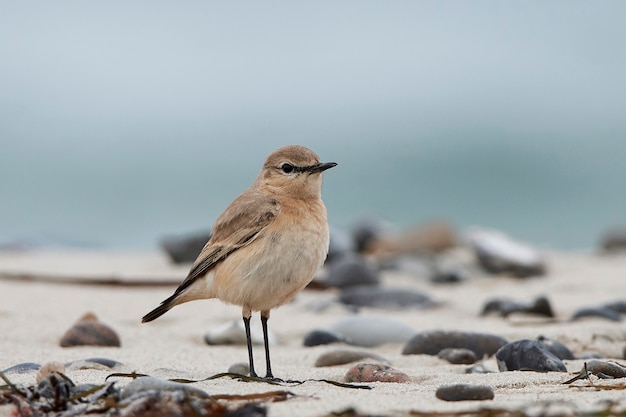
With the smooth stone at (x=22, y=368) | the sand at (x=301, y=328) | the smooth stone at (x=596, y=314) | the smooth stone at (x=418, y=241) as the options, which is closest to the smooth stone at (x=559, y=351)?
the sand at (x=301, y=328)

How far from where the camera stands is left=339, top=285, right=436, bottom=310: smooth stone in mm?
8766

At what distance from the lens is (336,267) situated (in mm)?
10117

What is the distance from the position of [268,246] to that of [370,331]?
184cm

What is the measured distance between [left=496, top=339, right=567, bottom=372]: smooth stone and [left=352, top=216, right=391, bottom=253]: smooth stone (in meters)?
7.74

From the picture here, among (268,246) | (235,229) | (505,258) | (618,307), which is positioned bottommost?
(618,307)

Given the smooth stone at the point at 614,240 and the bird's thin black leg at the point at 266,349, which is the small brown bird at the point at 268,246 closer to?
the bird's thin black leg at the point at 266,349

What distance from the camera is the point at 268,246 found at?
5320 mm

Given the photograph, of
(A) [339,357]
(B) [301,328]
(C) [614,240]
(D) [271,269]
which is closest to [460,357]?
(A) [339,357]

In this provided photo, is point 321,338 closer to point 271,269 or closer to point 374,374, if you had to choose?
point 271,269

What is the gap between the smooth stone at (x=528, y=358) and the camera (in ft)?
16.7

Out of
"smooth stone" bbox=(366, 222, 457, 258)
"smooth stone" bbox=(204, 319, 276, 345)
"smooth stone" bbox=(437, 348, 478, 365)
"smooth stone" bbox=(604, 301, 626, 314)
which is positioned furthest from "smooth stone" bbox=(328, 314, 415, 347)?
"smooth stone" bbox=(366, 222, 457, 258)

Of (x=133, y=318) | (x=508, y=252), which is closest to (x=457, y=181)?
(x=508, y=252)

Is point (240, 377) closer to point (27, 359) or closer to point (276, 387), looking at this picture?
point (276, 387)

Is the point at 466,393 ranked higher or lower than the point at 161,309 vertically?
lower
